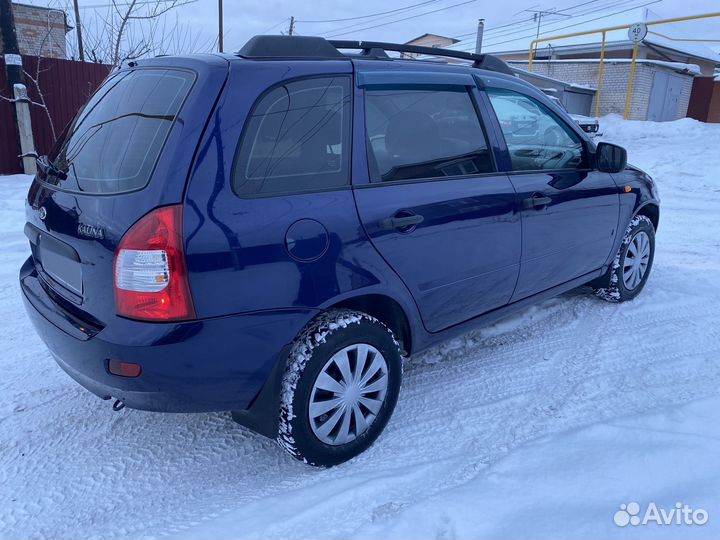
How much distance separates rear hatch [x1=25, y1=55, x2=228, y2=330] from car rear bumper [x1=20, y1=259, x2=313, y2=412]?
4.4 inches

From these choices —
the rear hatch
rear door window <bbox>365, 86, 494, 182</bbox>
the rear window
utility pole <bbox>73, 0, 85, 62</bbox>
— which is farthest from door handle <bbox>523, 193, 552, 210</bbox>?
utility pole <bbox>73, 0, 85, 62</bbox>

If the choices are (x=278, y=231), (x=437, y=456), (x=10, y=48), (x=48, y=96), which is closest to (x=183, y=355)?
(x=278, y=231)

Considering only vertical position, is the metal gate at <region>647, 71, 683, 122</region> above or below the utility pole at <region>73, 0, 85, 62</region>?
below

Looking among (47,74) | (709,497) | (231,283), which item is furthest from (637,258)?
(47,74)

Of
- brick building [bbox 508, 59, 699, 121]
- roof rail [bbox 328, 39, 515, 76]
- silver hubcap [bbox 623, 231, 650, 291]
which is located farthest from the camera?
brick building [bbox 508, 59, 699, 121]

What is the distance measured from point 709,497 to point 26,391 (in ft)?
11.2

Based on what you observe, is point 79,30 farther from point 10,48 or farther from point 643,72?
point 643,72

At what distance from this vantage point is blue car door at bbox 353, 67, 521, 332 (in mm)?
2660

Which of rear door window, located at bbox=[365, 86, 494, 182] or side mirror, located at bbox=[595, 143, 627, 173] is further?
side mirror, located at bbox=[595, 143, 627, 173]

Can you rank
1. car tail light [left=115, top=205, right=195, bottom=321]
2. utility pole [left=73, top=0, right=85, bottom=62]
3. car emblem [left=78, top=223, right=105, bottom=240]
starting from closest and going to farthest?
car tail light [left=115, top=205, right=195, bottom=321], car emblem [left=78, top=223, right=105, bottom=240], utility pole [left=73, top=0, right=85, bottom=62]

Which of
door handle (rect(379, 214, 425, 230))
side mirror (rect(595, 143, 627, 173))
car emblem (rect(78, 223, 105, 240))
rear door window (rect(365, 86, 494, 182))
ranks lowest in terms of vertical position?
door handle (rect(379, 214, 425, 230))

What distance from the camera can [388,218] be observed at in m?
2.62

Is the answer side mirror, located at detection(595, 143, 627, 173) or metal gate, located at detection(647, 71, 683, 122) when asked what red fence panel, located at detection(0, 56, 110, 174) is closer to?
side mirror, located at detection(595, 143, 627, 173)

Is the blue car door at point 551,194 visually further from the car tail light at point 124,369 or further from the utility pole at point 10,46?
the utility pole at point 10,46
